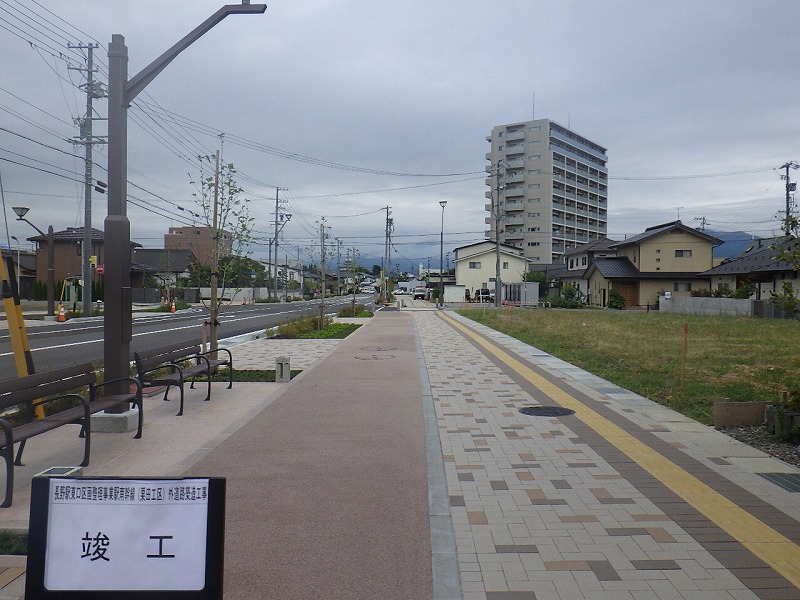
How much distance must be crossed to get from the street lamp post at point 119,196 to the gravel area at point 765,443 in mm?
7336

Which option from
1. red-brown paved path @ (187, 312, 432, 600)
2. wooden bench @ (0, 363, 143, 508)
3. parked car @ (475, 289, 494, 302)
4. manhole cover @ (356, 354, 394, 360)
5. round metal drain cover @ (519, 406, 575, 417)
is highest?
parked car @ (475, 289, 494, 302)

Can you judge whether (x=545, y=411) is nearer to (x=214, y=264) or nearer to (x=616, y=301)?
(x=214, y=264)

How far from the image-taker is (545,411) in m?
9.32

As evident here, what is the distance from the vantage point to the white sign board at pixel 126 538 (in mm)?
2609

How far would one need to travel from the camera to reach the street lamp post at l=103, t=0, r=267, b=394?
305 inches

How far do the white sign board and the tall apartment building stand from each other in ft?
283

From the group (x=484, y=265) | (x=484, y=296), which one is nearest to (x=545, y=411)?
(x=484, y=296)

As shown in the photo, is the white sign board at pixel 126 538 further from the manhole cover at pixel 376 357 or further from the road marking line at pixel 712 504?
the manhole cover at pixel 376 357

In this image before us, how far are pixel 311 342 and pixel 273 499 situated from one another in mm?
15316

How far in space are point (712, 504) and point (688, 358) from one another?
11.8 m

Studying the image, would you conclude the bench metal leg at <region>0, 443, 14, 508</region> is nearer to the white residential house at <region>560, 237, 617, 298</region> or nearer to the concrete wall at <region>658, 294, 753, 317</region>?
the concrete wall at <region>658, 294, 753, 317</region>

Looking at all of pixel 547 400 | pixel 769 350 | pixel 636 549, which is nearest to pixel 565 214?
pixel 769 350

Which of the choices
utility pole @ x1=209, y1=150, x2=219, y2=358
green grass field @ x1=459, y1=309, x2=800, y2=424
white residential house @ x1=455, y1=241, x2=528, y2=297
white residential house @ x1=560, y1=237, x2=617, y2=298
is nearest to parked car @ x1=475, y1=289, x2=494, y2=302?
white residential house @ x1=455, y1=241, x2=528, y2=297

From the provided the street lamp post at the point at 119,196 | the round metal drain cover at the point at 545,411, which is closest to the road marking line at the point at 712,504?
the round metal drain cover at the point at 545,411
